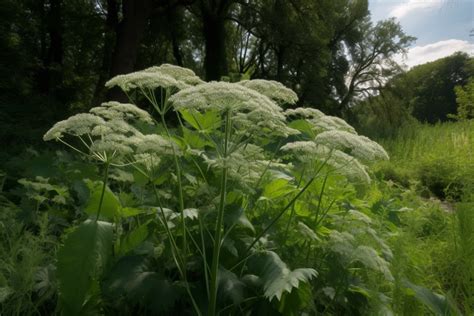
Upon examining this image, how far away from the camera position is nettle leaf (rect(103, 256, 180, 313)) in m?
1.66

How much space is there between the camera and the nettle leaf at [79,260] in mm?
1499

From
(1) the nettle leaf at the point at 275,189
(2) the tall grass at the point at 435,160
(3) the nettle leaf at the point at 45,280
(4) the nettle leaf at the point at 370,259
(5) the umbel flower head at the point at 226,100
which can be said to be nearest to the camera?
(5) the umbel flower head at the point at 226,100

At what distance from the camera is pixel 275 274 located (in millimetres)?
1643

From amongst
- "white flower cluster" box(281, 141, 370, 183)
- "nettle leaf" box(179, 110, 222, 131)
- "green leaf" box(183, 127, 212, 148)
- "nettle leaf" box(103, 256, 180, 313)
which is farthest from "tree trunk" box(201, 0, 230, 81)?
"nettle leaf" box(103, 256, 180, 313)

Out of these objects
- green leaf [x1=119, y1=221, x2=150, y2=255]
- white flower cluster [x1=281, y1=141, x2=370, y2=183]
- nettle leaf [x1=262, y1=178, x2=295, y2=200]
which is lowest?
green leaf [x1=119, y1=221, x2=150, y2=255]

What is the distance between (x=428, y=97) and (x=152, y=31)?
154 ft

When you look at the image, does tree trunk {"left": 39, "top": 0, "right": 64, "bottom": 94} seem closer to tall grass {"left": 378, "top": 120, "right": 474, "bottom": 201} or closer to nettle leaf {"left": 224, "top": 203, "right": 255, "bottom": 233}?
tall grass {"left": 378, "top": 120, "right": 474, "bottom": 201}

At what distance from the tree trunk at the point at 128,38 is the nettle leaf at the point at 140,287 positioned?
8.36 metres

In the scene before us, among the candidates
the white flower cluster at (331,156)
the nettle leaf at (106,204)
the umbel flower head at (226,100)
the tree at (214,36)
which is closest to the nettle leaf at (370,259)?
the white flower cluster at (331,156)

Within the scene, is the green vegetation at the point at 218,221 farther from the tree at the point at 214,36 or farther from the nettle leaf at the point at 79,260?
the tree at the point at 214,36

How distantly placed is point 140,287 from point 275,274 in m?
0.60

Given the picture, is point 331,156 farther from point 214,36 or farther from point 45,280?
point 214,36

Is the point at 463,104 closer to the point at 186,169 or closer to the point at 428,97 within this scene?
the point at 186,169

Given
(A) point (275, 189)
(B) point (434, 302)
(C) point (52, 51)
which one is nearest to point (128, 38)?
(C) point (52, 51)
